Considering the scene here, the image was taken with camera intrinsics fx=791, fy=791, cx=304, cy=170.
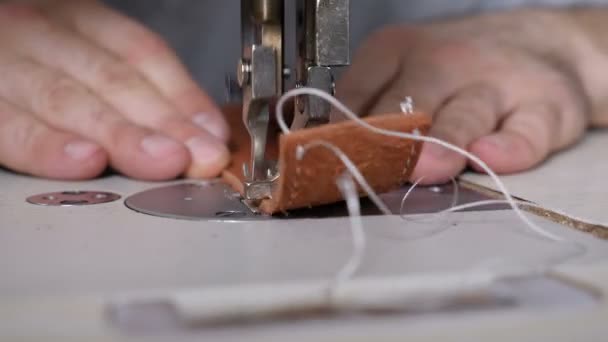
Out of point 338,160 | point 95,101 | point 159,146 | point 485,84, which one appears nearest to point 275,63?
point 338,160

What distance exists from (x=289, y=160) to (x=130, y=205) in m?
0.21

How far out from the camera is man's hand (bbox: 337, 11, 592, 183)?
922 mm

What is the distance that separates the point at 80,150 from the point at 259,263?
447 mm

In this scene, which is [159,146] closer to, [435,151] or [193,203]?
[193,203]

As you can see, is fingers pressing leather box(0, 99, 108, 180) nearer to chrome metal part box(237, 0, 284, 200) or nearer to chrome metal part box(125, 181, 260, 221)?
chrome metal part box(125, 181, 260, 221)

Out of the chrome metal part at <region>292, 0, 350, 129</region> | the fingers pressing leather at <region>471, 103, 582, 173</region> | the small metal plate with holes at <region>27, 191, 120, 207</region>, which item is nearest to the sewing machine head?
the chrome metal part at <region>292, 0, 350, 129</region>

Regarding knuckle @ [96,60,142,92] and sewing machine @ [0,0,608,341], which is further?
knuckle @ [96,60,142,92]

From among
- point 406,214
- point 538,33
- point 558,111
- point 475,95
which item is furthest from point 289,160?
point 538,33

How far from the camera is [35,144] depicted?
0.91 metres

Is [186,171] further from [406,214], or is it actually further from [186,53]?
[186,53]

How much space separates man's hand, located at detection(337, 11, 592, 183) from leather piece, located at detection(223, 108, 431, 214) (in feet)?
0.53

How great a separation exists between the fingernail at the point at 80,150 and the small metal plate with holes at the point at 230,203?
0.37 feet

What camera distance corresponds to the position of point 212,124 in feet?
3.25

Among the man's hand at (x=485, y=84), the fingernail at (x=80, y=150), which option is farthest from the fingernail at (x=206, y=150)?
the man's hand at (x=485, y=84)
